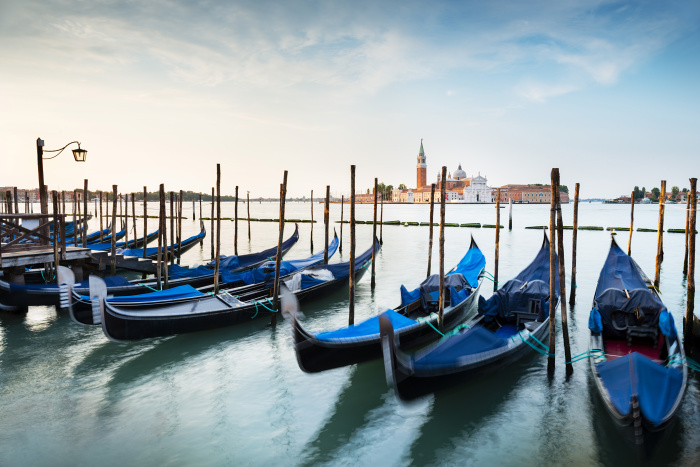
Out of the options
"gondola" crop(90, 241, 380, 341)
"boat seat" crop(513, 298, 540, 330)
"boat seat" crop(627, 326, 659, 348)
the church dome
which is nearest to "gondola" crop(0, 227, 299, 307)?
A: "gondola" crop(90, 241, 380, 341)

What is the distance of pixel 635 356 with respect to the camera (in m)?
2.94

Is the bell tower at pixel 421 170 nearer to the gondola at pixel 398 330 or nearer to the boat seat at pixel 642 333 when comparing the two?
the gondola at pixel 398 330

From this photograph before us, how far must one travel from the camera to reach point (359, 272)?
8.07 meters

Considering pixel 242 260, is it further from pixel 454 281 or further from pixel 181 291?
pixel 454 281

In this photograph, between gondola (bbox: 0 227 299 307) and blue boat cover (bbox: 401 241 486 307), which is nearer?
blue boat cover (bbox: 401 241 486 307)

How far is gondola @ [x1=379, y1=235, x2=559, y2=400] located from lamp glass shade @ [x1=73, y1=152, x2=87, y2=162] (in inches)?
198

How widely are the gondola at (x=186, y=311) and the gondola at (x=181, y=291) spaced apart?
0.07 meters

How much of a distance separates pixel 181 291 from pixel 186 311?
56 centimetres

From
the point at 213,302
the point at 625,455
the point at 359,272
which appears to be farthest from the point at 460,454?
the point at 359,272

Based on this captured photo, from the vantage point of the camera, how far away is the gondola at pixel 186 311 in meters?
4.29

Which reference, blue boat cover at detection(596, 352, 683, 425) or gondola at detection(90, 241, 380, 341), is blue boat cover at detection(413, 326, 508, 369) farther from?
gondola at detection(90, 241, 380, 341)

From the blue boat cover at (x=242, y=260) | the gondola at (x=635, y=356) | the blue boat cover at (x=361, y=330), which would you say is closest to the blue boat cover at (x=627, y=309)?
the gondola at (x=635, y=356)

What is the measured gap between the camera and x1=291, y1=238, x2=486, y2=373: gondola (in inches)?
135

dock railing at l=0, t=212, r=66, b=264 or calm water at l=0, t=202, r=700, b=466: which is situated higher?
dock railing at l=0, t=212, r=66, b=264
